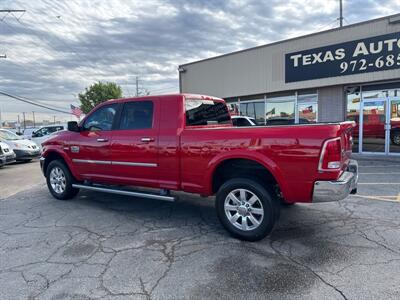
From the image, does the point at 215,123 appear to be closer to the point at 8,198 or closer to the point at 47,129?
the point at 8,198

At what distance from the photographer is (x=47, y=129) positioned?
17.1 meters

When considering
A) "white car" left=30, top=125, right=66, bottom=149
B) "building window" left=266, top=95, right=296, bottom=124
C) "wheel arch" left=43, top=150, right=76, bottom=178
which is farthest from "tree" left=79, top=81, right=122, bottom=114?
"wheel arch" left=43, top=150, right=76, bottom=178

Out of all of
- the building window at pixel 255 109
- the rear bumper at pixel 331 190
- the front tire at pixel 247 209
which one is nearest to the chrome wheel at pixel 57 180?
the front tire at pixel 247 209

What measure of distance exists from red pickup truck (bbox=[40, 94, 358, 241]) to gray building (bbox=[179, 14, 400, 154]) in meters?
8.24

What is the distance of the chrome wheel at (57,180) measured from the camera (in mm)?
6213

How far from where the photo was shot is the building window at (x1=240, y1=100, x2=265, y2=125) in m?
15.0

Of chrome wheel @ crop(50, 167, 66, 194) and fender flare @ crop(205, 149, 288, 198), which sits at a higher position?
fender flare @ crop(205, 149, 288, 198)

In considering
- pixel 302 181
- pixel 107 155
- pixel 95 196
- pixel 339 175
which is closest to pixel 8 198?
pixel 95 196

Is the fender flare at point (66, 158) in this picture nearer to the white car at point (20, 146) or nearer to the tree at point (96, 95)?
the white car at point (20, 146)

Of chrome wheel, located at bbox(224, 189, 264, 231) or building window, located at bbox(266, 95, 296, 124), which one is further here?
building window, located at bbox(266, 95, 296, 124)

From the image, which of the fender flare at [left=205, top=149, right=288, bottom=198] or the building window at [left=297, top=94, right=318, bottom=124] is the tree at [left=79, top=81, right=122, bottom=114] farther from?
the fender flare at [left=205, top=149, right=288, bottom=198]

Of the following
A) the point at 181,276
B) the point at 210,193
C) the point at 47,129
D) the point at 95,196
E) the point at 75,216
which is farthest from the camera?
the point at 47,129

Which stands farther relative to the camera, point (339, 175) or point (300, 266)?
point (339, 175)

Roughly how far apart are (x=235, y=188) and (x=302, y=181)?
889 millimetres
